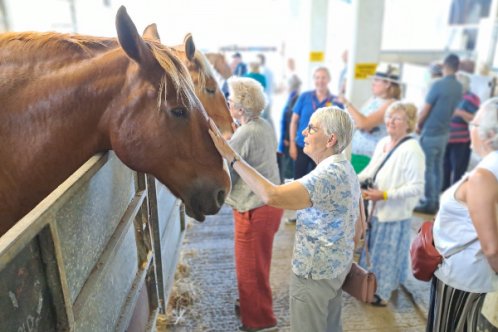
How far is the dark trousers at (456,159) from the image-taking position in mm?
4910

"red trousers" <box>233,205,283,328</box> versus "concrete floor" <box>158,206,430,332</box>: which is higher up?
"red trousers" <box>233,205,283,328</box>

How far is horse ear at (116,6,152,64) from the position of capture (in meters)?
1.19

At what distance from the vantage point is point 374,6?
4.22 meters

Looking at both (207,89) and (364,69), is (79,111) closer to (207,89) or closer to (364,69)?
(207,89)

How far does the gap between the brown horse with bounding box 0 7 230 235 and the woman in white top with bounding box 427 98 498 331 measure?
46.3 inches

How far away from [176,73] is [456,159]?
473 centimetres

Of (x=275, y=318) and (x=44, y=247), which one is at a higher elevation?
(x=44, y=247)

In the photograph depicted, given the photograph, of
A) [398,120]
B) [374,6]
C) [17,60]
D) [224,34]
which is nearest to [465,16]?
[224,34]

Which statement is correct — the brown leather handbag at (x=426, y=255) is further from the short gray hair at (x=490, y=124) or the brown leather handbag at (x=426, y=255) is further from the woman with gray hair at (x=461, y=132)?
the woman with gray hair at (x=461, y=132)

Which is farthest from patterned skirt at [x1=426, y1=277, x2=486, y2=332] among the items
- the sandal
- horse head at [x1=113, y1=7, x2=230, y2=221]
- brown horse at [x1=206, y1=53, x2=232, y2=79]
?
brown horse at [x1=206, y1=53, x2=232, y2=79]

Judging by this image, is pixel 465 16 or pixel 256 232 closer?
pixel 256 232

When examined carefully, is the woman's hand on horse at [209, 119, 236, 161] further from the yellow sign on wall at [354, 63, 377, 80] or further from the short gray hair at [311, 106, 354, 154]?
the yellow sign on wall at [354, 63, 377, 80]

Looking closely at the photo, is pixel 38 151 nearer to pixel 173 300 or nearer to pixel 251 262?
pixel 251 262

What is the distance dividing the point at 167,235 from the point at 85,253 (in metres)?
1.48
